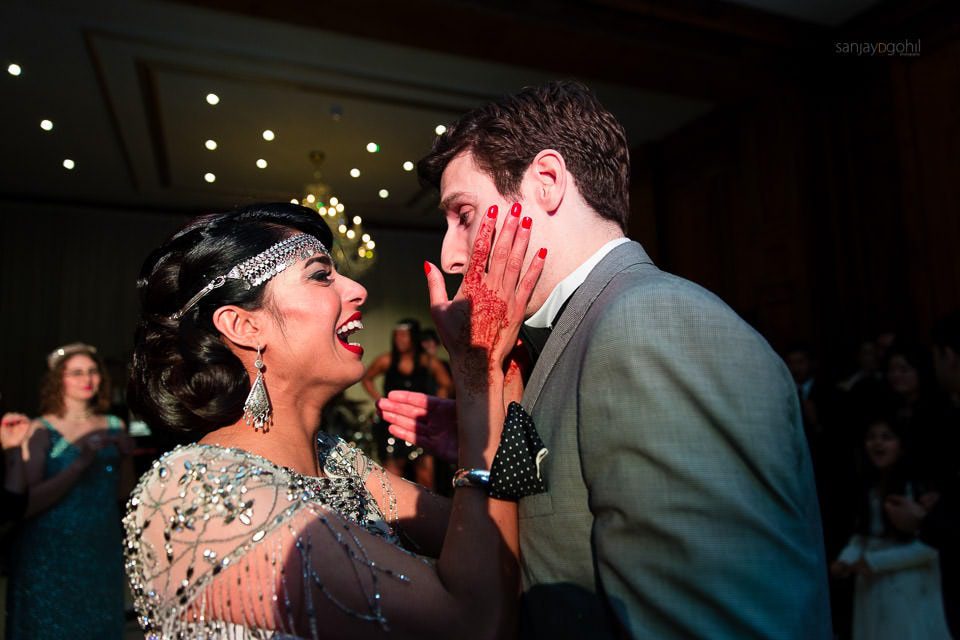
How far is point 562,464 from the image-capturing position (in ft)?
3.57

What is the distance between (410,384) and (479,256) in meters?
5.27

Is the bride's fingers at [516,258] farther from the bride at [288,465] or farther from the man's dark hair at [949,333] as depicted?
the man's dark hair at [949,333]

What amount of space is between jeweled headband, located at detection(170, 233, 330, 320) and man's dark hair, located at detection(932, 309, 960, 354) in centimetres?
295

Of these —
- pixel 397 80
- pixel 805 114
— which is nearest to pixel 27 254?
pixel 397 80

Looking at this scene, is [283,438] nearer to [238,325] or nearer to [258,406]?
[258,406]

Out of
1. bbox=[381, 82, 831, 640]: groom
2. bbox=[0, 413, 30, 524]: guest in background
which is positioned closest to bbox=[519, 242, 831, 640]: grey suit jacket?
bbox=[381, 82, 831, 640]: groom

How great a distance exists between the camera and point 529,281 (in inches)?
49.1

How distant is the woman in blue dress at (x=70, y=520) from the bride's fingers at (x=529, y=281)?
11.4 ft

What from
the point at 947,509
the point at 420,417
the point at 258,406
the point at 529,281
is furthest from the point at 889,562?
the point at 258,406

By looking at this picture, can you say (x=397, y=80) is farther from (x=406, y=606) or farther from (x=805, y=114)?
(x=406, y=606)

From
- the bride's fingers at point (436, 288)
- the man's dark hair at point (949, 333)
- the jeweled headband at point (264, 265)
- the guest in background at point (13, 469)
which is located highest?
the jeweled headband at point (264, 265)

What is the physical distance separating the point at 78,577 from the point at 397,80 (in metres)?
4.70

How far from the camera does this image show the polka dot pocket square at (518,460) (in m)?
1.07

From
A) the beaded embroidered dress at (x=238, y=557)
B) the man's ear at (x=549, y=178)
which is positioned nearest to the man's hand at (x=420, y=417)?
the beaded embroidered dress at (x=238, y=557)
